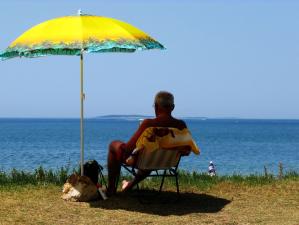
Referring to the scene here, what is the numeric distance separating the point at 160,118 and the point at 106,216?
51.8 inches

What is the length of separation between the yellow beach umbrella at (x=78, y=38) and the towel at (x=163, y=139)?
1031 millimetres

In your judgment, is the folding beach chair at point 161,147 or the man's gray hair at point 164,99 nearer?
the folding beach chair at point 161,147

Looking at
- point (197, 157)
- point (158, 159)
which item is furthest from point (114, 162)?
point (197, 157)

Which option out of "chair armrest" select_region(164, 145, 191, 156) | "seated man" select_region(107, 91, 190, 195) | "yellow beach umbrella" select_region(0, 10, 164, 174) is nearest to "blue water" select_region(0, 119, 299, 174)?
"seated man" select_region(107, 91, 190, 195)

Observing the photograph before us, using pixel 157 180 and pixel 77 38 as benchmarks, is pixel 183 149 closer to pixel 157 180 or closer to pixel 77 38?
pixel 77 38

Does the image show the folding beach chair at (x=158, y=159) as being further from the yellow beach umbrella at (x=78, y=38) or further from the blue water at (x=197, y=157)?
the blue water at (x=197, y=157)

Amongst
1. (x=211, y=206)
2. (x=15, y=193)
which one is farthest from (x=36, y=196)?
(x=211, y=206)

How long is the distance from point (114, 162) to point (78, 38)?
1629 millimetres

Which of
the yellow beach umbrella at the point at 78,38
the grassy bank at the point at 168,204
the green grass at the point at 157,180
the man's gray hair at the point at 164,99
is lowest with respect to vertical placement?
the grassy bank at the point at 168,204

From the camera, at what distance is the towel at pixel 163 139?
24.7 feet

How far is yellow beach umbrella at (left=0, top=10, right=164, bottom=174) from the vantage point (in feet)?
24.8

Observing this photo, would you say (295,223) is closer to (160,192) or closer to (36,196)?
(160,192)

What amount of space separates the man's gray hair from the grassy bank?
126cm

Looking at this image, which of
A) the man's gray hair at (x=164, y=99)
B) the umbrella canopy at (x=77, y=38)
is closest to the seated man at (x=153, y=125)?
the man's gray hair at (x=164, y=99)
